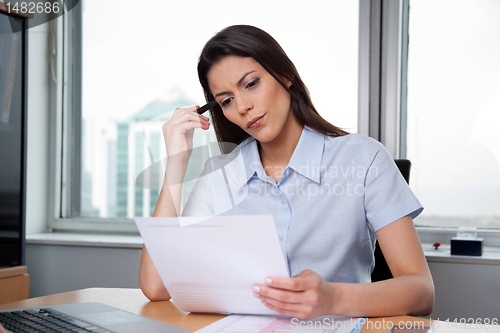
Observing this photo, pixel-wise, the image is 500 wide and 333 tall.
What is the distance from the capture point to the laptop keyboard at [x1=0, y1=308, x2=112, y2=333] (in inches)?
25.7

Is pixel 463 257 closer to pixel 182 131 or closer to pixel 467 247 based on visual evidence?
pixel 467 247

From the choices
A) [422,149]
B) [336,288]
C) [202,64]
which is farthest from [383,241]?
[422,149]

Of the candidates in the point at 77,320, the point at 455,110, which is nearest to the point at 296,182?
the point at 77,320

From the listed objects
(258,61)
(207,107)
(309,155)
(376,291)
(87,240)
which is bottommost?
(87,240)

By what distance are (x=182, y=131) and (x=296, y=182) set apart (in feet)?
1.02

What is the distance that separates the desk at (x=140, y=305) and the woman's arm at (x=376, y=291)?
0.03m

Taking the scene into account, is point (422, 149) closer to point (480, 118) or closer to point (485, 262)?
point (480, 118)

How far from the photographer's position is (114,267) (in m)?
1.96

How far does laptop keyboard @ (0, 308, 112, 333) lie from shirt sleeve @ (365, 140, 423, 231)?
0.63 metres

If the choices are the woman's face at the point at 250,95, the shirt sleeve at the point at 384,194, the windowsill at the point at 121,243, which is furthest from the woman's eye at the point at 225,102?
the windowsill at the point at 121,243

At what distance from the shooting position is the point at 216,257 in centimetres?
69

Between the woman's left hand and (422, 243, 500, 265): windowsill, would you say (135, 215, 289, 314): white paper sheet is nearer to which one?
the woman's left hand

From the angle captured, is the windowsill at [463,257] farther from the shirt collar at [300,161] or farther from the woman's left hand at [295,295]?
the woman's left hand at [295,295]

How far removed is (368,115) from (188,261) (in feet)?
4.31
